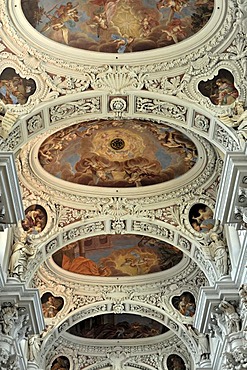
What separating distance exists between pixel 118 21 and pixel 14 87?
295 centimetres

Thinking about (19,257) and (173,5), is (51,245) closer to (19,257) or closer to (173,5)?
(19,257)

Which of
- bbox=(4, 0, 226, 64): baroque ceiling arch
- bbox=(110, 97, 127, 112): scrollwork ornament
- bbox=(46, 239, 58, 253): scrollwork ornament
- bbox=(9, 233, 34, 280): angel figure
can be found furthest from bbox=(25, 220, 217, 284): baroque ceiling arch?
bbox=(4, 0, 226, 64): baroque ceiling arch

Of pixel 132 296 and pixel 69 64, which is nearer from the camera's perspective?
pixel 69 64

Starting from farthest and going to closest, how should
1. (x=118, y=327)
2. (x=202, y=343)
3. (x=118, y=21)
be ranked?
1. (x=118, y=327)
2. (x=202, y=343)
3. (x=118, y=21)

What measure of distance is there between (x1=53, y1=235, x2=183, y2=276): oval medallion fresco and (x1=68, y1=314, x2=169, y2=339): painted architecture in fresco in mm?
3238

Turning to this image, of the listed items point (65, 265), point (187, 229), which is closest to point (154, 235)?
point (187, 229)

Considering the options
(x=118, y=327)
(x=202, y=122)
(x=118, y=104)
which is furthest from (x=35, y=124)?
(x=118, y=327)

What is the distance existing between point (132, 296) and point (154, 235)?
415cm

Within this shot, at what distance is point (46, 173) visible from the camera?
1886cm

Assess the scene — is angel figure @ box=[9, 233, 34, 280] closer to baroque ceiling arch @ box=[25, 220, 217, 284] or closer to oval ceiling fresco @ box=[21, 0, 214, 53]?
baroque ceiling arch @ box=[25, 220, 217, 284]

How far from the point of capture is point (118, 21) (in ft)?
48.1

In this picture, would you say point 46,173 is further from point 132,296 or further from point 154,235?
point 132,296

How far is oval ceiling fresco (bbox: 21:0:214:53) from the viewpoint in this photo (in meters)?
14.2

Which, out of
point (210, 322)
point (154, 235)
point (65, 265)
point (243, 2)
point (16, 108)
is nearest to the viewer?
point (243, 2)
